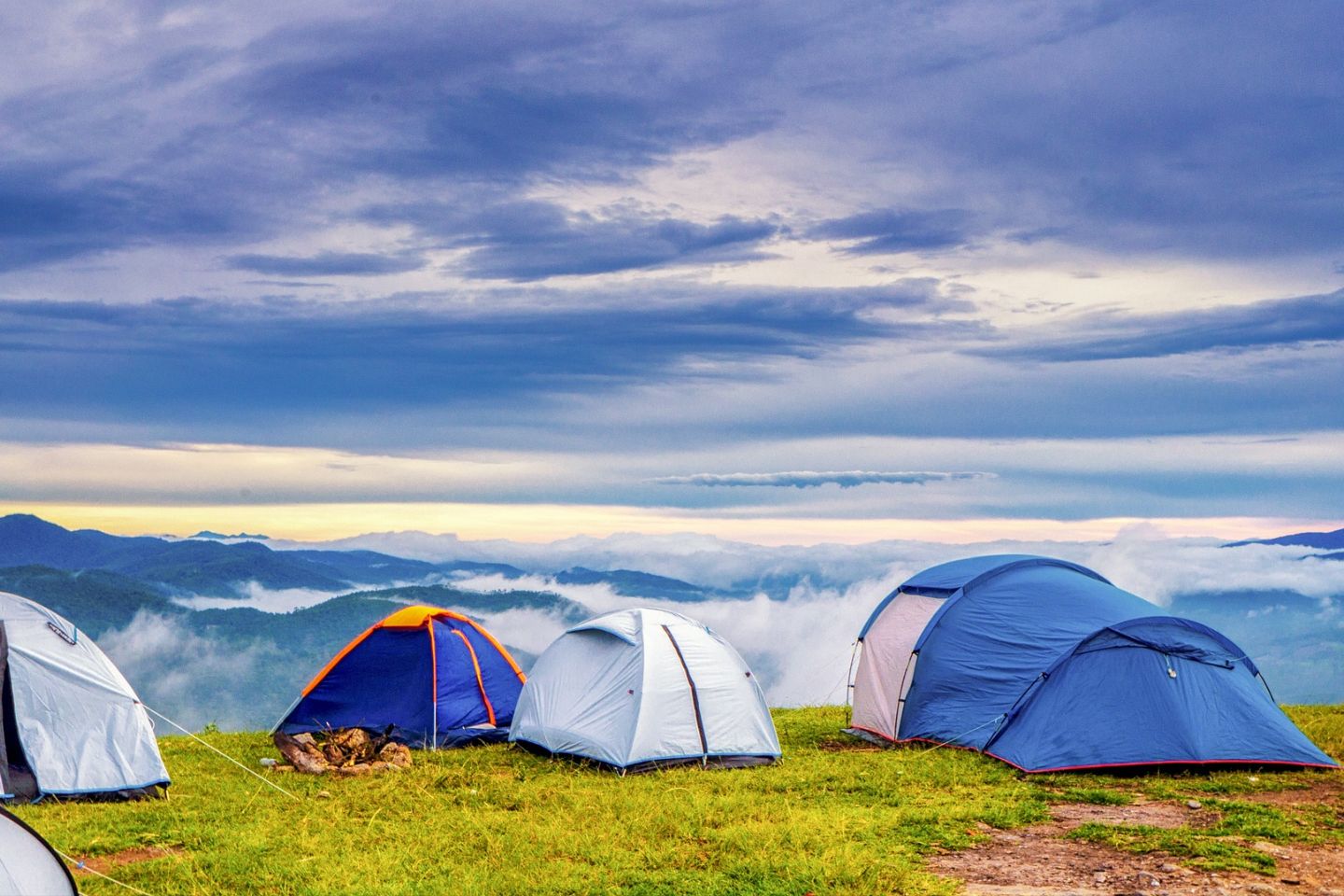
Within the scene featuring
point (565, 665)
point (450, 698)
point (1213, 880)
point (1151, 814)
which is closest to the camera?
point (1213, 880)

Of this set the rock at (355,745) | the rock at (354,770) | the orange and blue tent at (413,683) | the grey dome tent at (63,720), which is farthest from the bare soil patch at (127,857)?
the orange and blue tent at (413,683)

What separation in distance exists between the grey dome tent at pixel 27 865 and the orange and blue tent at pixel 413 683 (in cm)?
933

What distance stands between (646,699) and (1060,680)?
565cm

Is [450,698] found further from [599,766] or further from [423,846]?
[423,846]

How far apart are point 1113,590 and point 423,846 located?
11.3m

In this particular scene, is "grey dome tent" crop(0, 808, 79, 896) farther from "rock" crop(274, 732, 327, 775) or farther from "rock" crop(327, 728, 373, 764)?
"rock" crop(327, 728, 373, 764)

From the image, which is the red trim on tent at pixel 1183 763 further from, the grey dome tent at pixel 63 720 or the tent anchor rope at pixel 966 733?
the grey dome tent at pixel 63 720

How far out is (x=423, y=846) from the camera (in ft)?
37.4

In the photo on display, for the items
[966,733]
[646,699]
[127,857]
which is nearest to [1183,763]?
[966,733]

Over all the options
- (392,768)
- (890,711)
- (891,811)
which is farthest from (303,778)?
(890,711)

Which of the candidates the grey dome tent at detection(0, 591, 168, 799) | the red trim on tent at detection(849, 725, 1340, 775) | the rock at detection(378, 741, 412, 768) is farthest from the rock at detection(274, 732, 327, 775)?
the red trim on tent at detection(849, 725, 1340, 775)

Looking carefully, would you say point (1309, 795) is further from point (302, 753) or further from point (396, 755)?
point (302, 753)

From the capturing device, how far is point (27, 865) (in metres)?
7.98

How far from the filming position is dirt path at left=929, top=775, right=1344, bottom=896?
10.2m
